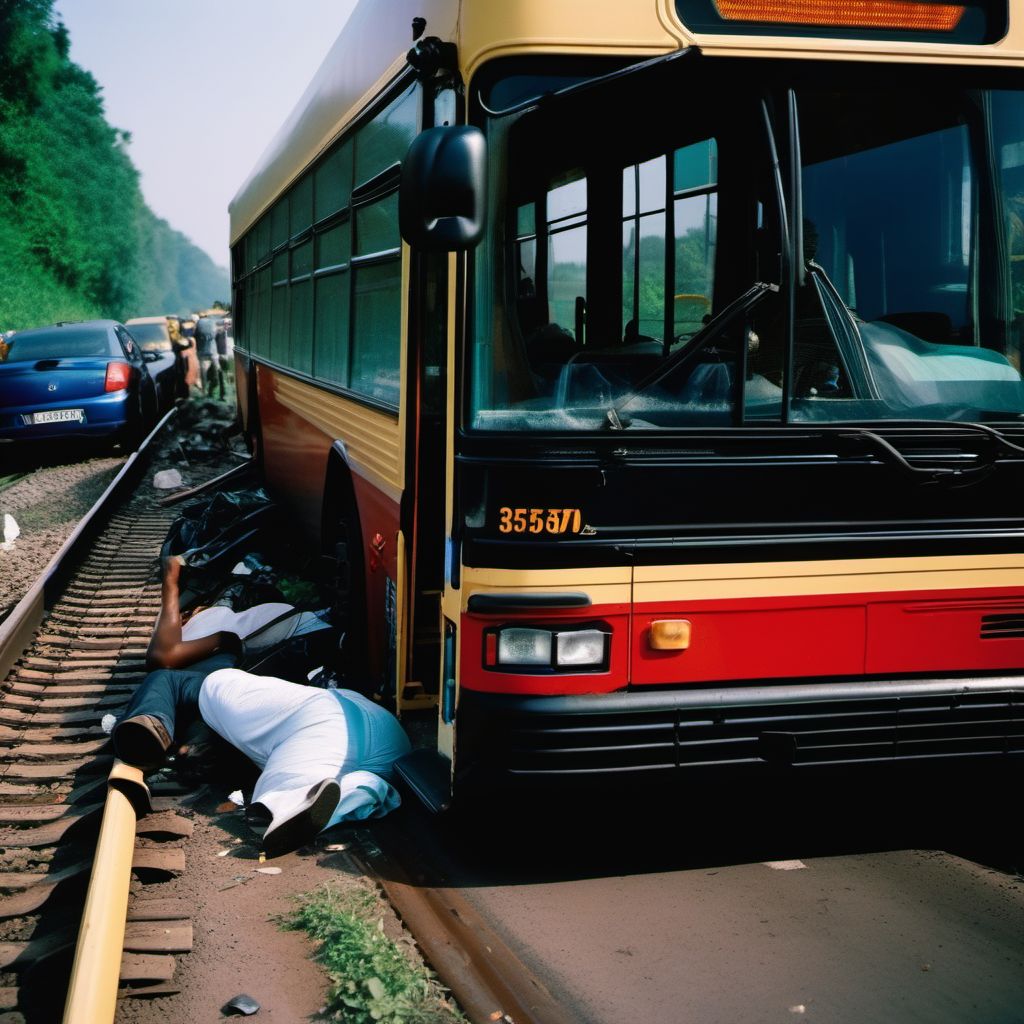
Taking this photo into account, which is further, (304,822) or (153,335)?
(153,335)

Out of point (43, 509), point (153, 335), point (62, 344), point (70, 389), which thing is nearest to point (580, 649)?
point (43, 509)

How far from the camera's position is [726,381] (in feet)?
13.2

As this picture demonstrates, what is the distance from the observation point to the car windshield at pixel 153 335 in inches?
1235

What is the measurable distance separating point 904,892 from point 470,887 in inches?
54.5

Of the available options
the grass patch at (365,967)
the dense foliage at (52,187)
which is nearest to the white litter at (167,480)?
the grass patch at (365,967)

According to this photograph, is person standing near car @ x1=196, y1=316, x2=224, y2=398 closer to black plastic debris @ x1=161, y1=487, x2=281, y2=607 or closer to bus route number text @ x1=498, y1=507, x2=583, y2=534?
black plastic debris @ x1=161, y1=487, x2=281, y2=607

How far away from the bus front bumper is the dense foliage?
150ft

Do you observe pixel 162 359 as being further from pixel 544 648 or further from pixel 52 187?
pixel 52 187

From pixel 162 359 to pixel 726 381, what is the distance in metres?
20.6

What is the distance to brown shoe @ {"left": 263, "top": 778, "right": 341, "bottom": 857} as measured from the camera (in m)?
4.43

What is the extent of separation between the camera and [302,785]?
4660mm

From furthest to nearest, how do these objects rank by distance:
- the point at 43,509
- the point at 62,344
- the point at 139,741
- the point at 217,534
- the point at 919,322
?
the point at 62,344 → the point at 43,509 → the point at 217,534 → the point at 139,741 → the point at 919,322

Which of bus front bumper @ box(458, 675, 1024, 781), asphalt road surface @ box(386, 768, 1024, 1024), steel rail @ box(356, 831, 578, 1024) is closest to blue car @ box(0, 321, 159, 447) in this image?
asphalt road surface @ box(386, 768, 1024, 1024)

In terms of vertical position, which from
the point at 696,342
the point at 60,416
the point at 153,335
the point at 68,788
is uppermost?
the point at 153,335
